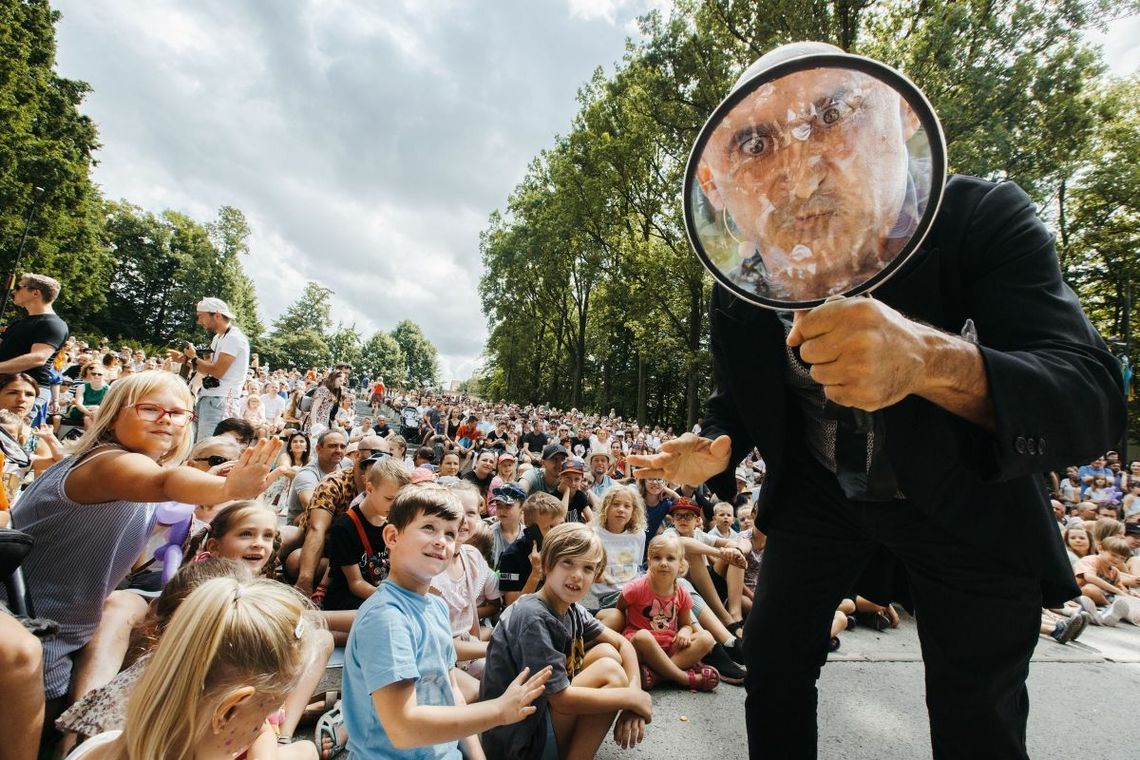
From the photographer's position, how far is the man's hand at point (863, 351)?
962 millimetres

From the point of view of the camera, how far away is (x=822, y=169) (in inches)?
46.1

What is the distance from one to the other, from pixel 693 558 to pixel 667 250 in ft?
66.9

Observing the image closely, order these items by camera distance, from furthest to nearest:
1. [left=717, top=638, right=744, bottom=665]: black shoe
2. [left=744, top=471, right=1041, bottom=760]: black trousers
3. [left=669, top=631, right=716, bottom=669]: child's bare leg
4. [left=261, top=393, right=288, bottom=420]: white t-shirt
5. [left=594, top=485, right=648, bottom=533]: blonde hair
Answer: [left=261, top=393, right=288, bottom=420]: white t-shirt
[left=594, top=485, right=648, bottom=533]: blonde hair
[left=717, top=638, right=744, bottom=665]: black shoe
[left=669, top=631, right=716, bottom=669]: child's bare leg
[left=744, top=471, right=1041, bottom=760]: black trousers

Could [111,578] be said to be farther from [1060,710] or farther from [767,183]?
[1060,710]

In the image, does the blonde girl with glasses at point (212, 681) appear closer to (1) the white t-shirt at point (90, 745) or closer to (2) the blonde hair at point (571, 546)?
(1) the white t-shirt at point (90, 745)

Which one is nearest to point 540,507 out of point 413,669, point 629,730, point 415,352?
point 629,730

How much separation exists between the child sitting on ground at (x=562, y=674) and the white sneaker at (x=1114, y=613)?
7.24 metres

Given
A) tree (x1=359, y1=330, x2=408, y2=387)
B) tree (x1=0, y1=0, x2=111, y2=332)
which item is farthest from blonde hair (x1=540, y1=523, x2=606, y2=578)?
tree (x1=359, y1=330, x2=408, y2=387)

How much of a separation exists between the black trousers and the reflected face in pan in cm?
74

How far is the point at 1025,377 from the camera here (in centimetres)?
108

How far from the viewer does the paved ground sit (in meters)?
3.18

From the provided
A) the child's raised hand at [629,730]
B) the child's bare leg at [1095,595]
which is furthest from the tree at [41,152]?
the child's bare leg at [1095,595]

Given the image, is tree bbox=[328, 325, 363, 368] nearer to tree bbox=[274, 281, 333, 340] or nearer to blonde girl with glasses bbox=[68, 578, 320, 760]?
tree bbox=[274, 281, 333, 340]

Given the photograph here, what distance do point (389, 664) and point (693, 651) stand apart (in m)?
2.80
